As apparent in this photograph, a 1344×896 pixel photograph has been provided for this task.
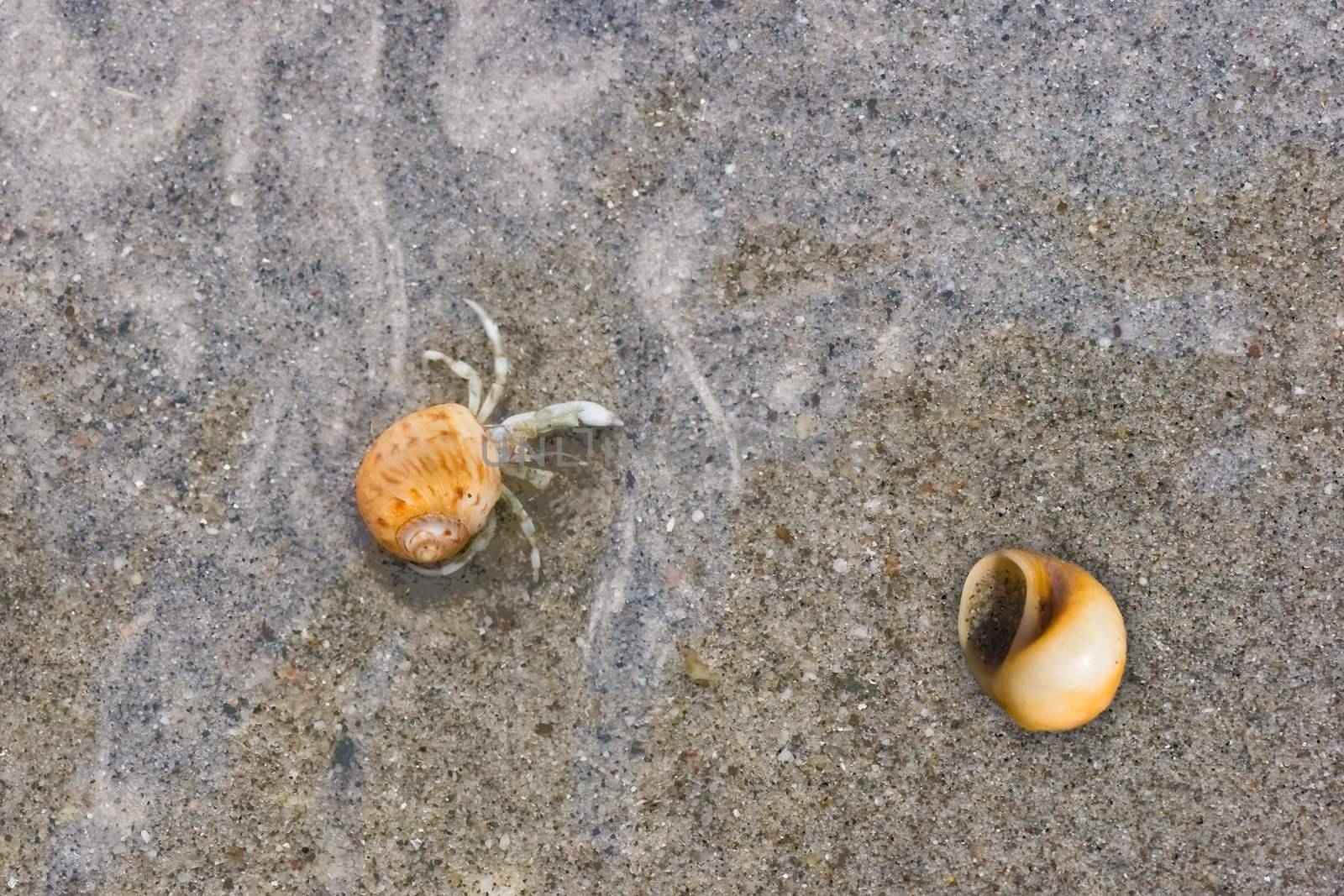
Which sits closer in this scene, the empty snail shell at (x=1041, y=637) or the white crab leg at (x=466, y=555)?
the empty snail shell at (x=1041, y=637)

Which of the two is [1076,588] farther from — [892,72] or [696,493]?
[892,72]

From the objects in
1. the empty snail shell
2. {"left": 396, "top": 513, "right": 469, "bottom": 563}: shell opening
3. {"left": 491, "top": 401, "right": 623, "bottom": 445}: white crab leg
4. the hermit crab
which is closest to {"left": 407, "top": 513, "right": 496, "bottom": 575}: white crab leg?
the hermit crab

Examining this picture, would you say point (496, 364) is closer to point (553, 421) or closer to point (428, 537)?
point (553, 421)

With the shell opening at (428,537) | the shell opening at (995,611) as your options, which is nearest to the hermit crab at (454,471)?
the shell opening at (428,537)

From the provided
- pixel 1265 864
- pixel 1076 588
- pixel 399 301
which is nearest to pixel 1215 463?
pixel 1076 588

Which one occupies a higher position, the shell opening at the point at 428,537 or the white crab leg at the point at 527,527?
the shell opening at the point at 428,537

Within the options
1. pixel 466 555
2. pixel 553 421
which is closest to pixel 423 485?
pixel 466 555

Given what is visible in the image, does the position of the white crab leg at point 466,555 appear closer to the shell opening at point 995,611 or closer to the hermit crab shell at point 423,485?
the hermit crab shell at point 423,485

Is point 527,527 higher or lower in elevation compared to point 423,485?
lower
